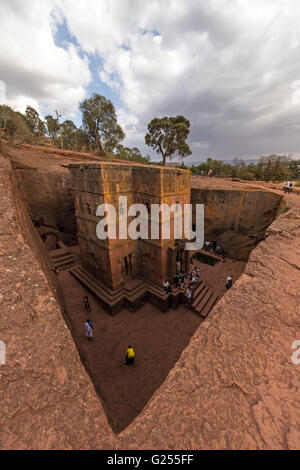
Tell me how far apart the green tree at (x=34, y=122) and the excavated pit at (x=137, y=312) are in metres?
30.9

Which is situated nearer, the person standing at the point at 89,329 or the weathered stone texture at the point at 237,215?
the person standing at the point at 89,329

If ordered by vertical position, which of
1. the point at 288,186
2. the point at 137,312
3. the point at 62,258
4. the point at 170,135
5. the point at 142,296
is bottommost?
Result: the point at 137,312

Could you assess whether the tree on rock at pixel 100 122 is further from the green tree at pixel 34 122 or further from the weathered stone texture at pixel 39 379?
the weathered stone texture at pixel 39 379

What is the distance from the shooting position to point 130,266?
1178 cm

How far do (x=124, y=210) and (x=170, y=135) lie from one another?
2126cm

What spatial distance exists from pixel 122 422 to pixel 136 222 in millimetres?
8895

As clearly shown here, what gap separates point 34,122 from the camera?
36.6m

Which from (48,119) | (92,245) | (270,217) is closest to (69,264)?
(92,245)

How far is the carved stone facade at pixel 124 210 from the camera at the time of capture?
373 inches

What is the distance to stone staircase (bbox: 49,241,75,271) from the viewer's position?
44.7 feet

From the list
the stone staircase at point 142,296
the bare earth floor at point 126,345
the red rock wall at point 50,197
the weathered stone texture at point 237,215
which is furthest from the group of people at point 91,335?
the weathered stone texture at point 237,215

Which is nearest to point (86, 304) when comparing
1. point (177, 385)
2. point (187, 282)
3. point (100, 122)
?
point (187, 282)

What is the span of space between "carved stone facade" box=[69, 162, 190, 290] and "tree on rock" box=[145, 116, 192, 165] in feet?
60.5

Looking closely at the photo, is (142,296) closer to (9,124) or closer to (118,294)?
(118,294)
